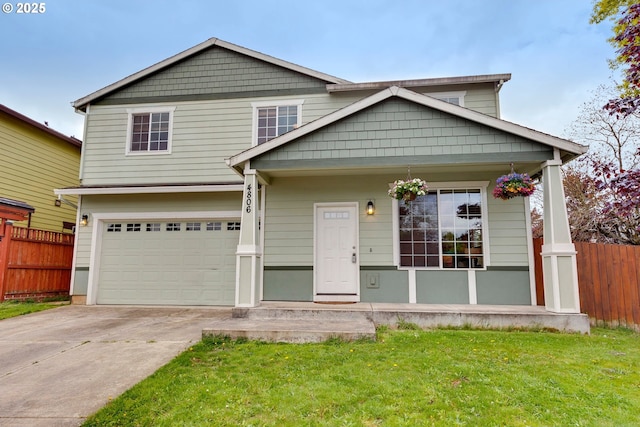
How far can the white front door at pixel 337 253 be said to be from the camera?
23.6 ft

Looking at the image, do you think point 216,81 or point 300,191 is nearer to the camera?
point 300,191

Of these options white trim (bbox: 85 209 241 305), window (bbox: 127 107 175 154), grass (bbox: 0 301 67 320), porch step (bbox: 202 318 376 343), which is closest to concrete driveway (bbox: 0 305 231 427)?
grass (bbox: 0 301 67 320)

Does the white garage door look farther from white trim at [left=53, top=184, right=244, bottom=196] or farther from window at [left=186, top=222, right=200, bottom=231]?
white trim at [left=53, top=184, right=244, bottom=196]

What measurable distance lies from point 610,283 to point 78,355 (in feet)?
28.0

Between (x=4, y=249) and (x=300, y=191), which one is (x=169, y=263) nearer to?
(x=300, y=191)

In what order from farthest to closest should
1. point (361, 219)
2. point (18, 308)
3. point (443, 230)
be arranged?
1. point (18, 308)
2. point (361, 219)
3. point (443, 230)

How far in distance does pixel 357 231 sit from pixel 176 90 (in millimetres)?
5815

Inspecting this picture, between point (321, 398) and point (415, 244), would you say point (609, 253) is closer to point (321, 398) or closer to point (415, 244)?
point (415, 244)

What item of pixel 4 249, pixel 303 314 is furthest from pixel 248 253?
pixel 4 249

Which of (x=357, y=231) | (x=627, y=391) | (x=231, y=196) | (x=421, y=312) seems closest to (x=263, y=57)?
(x=231, y=196)

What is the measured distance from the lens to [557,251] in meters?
5.61

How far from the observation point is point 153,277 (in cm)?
839

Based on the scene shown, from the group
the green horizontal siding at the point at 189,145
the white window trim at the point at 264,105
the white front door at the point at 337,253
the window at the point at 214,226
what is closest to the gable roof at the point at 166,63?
the green horizontal siding at the point at 189,145
